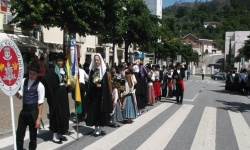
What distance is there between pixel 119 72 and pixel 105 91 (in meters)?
2.08

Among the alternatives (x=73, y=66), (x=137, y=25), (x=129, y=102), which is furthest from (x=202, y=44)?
(x=73, y=66)

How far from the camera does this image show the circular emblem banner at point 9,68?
5.65 m

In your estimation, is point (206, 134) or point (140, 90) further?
point (140, 90)

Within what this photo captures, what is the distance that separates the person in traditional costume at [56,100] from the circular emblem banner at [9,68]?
164 cm

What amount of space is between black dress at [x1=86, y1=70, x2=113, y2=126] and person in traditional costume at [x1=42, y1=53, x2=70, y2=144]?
3.13ft

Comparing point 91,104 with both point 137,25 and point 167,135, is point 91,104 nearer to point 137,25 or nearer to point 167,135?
point 167,135

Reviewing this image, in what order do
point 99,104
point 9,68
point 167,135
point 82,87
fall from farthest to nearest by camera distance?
point 82,87 → point 167,135 → point 99,104 → point 9,68

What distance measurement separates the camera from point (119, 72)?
1064 centimetres

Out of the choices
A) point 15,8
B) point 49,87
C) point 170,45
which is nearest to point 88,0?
point 15,8

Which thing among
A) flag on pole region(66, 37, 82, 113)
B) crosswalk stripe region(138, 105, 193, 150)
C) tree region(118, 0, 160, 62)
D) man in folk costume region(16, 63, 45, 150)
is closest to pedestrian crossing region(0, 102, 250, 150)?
crosswalk stripe region(138, 105, 193, 150)

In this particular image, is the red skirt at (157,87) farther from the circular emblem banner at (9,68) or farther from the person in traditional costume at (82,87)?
the circular emblem banner at (9,68)

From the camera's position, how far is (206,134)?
940cm

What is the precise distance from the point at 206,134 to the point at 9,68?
5.67 m

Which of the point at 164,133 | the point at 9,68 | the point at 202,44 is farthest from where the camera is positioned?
the point at 202,44
